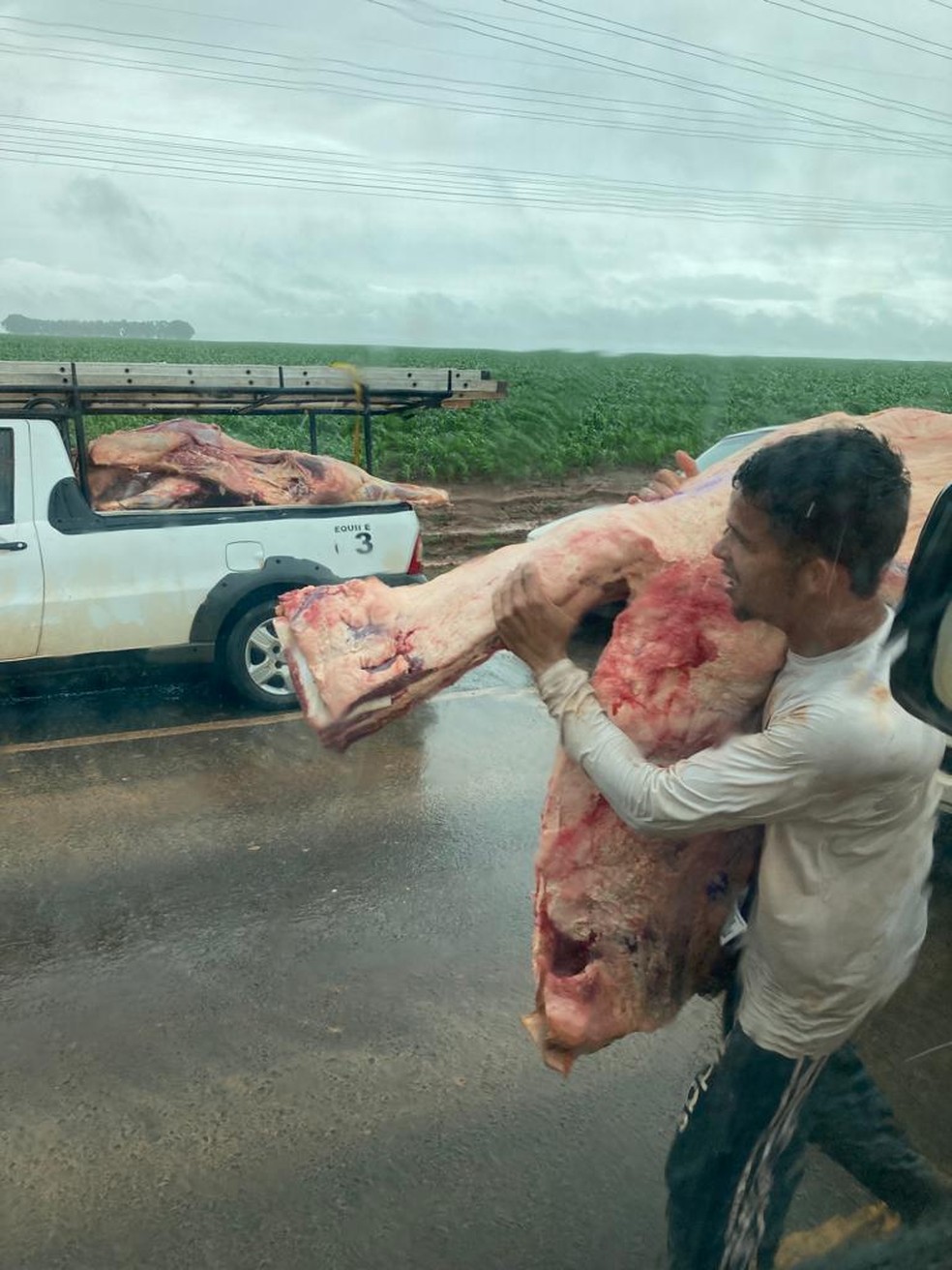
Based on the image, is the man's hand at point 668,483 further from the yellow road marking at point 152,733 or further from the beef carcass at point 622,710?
the yellow road marking at point 152,733

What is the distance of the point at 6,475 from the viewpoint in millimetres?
6086

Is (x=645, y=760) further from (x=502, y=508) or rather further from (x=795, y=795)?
(x=502, y=508)

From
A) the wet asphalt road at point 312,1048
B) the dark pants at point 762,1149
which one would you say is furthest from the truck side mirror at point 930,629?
the wet asphalt road at point 312,1048

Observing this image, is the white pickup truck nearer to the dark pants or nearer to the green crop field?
the green crop field

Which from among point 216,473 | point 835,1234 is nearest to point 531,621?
point 835,1234

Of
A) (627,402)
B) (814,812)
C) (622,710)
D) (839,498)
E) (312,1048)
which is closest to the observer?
(839,498)

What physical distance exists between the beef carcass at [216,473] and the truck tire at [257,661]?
2.83 feet

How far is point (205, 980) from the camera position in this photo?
3801mm

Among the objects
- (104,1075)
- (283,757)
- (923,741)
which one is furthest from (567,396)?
(283,757)

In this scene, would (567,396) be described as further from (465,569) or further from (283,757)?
(283,757)

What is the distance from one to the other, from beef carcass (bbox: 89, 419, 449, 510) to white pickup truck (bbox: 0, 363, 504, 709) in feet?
0.88

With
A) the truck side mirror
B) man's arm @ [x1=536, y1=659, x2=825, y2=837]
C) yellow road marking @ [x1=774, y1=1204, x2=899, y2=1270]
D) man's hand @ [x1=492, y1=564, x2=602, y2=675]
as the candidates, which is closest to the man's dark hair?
the truck side mirror

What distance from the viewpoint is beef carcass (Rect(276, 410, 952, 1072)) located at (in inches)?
77.2

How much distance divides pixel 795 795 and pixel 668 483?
105 centimetres
